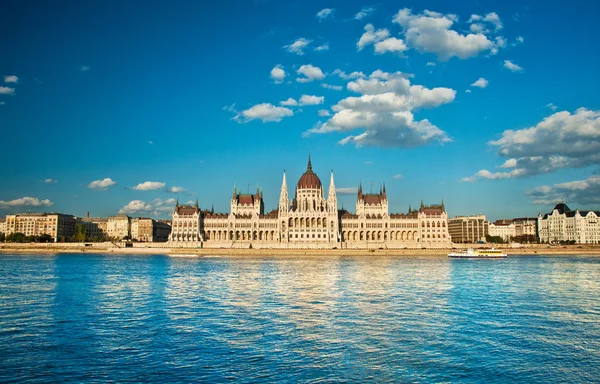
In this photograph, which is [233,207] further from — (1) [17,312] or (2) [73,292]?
(1) [17,312]

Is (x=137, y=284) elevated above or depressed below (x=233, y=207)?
below

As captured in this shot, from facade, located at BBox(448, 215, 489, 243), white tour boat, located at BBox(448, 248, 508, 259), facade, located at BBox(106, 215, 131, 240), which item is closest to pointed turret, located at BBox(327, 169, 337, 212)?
white tour boat, located at BBox(448, 248, 508, 259)

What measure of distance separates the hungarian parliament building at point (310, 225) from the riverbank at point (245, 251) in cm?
1216

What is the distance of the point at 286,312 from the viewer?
91.5 ft

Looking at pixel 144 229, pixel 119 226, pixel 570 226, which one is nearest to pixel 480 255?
pixel 570 226

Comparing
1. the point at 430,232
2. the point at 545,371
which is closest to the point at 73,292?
the point at 545,371

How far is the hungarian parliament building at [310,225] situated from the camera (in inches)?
5546

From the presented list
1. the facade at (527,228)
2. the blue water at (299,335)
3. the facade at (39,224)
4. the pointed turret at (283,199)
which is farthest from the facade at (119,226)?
the blue water at (299,335)

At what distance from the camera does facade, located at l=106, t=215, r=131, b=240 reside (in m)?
186

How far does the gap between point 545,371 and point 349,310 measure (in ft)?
41.1

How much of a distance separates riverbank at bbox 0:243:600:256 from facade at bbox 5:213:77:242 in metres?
33.3

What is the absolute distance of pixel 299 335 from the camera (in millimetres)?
22062

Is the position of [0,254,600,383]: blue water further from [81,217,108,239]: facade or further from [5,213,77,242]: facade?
[81,217,108,239]: facade

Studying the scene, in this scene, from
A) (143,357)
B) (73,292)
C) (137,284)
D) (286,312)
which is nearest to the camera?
(143,357)
